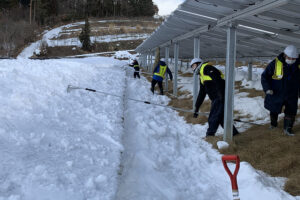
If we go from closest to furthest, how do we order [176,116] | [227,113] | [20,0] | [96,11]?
[227,113] < [176,116] < [20,0] < [96,11]

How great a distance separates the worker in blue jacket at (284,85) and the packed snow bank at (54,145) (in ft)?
9.67

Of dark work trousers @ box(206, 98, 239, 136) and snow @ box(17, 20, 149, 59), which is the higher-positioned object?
snow @ box(17, 20, 149, 59)

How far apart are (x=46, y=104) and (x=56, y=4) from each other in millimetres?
62805

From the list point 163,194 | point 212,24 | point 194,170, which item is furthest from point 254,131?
point 163,194

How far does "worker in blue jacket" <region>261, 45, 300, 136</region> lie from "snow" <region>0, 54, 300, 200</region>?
1.48 meters

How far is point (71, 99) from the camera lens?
5848 millimetres

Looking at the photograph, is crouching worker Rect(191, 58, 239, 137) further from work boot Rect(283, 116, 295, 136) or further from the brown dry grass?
work boot Rect(283, 116, 295, 136)

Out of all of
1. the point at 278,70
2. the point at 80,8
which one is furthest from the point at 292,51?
the point at 80,8

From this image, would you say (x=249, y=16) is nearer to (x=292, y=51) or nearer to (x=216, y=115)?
(x=292, y=51)

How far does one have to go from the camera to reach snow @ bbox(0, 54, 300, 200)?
8.61 ft

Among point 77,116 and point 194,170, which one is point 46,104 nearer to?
point 77,116

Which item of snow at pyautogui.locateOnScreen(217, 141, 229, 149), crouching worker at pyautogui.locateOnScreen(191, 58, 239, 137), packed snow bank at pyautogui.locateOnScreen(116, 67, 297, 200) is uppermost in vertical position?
crouching worker at pyautogui.locateOnScreen(191, 58, 239, 137)

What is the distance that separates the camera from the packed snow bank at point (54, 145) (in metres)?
2.49

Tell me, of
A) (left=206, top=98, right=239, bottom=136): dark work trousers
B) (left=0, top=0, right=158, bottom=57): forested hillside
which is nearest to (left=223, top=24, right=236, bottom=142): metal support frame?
(left=206, top=98, right=239, bottom=136): dark work trousers
